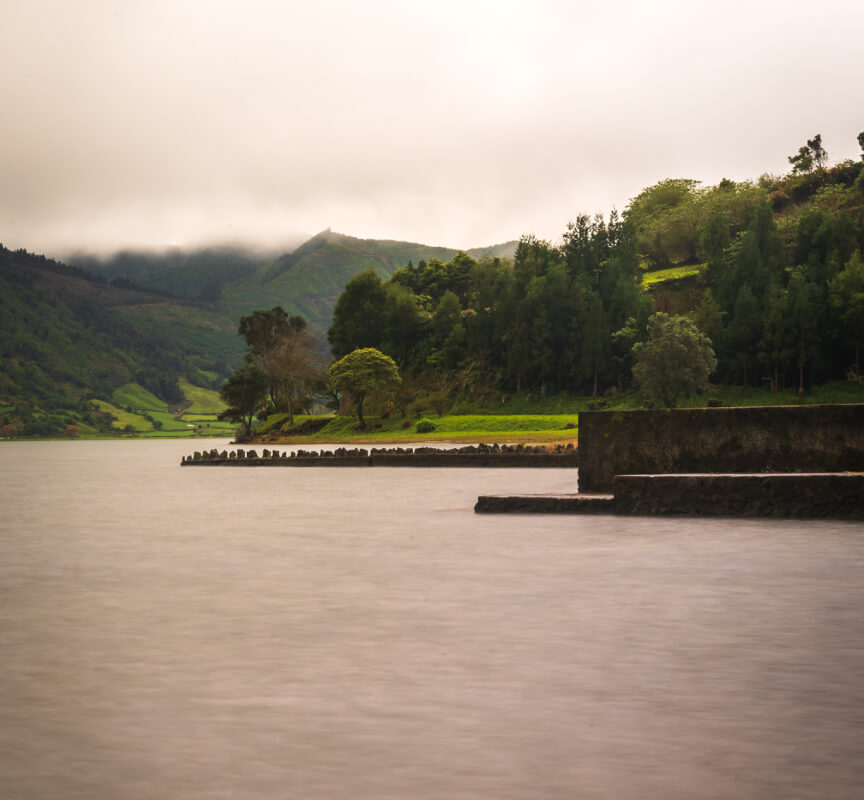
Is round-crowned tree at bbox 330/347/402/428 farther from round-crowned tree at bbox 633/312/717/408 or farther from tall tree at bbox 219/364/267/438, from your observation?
round-crowned tree at bbox 633/312/717/408

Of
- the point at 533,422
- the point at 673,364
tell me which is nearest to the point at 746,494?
the point at 673,364

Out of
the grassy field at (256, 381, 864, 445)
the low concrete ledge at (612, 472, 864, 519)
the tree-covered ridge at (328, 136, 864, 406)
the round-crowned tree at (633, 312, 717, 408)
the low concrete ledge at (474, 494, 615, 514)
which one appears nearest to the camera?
the low concrete ledge at (612, 472, 864, 519)

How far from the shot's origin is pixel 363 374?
10688 cm

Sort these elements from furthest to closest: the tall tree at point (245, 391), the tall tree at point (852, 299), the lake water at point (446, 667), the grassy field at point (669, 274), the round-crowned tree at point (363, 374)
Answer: the tall tree at point (245, 391)
the grassy field at point (669, 274)
the round-crowned tree at point (363, 374)
the tall tree at point (852, 299)
the lake water at point (446, 667)

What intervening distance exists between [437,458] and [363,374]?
187ft

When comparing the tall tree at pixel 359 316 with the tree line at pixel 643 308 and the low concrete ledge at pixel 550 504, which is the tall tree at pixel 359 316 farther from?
the low concrete ledge at pixel 550 504

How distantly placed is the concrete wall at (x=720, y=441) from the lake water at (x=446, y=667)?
243 cm

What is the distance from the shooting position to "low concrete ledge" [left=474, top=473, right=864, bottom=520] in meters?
17.9

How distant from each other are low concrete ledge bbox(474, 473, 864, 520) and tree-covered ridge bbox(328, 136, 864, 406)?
6805 centimetres

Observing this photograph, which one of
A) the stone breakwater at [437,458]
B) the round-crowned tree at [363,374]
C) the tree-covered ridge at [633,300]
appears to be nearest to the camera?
the stone breakwater at [437,458]

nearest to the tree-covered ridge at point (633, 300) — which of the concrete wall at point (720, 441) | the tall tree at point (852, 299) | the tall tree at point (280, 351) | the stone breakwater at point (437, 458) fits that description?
the tall tree at point (852, 299)

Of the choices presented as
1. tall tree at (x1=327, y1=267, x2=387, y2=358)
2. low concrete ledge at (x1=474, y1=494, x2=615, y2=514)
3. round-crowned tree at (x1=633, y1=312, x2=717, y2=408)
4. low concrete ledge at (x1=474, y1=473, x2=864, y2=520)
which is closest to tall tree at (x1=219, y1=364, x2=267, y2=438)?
tall tree at (x1=327, y1=267, x2=387, y2=358)

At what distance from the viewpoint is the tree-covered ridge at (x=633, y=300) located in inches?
3627

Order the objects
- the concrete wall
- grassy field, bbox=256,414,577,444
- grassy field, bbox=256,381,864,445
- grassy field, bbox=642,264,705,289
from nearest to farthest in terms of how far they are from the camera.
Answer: the concrete wall, grassy field, bbox=256,414,577,444, grassy field, bbox=256,381,864,445, grassy field, bbox=642,264,705,289
